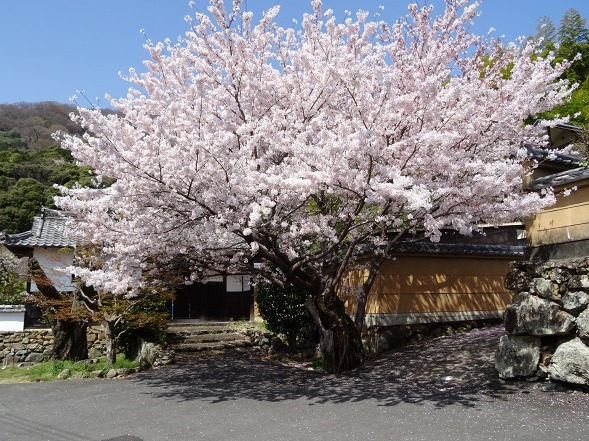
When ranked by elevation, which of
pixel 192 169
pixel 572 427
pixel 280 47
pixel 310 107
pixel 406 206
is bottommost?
pixel 572 427

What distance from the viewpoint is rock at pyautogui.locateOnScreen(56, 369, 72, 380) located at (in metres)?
11.8

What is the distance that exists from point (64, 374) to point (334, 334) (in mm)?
6608

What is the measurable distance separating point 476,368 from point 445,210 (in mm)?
3056

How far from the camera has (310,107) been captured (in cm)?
952

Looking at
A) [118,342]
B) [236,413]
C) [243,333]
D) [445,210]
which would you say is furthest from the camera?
[243,333]

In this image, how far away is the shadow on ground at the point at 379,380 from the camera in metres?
8.12

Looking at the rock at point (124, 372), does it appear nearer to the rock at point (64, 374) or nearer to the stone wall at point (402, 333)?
the rock at point (64, 374)

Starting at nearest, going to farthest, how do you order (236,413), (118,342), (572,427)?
(572,427) → (236,413) → (118,342)

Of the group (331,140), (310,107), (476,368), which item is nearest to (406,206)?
(331,140)

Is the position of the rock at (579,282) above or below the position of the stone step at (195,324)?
above

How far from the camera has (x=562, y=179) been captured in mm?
8586

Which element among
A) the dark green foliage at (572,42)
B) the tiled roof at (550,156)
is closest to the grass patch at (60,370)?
the tiled roof at (550,156)

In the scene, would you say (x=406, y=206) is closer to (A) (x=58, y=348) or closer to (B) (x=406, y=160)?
(B) (x=406, y=160)

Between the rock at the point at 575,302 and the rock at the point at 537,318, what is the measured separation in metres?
0.11
